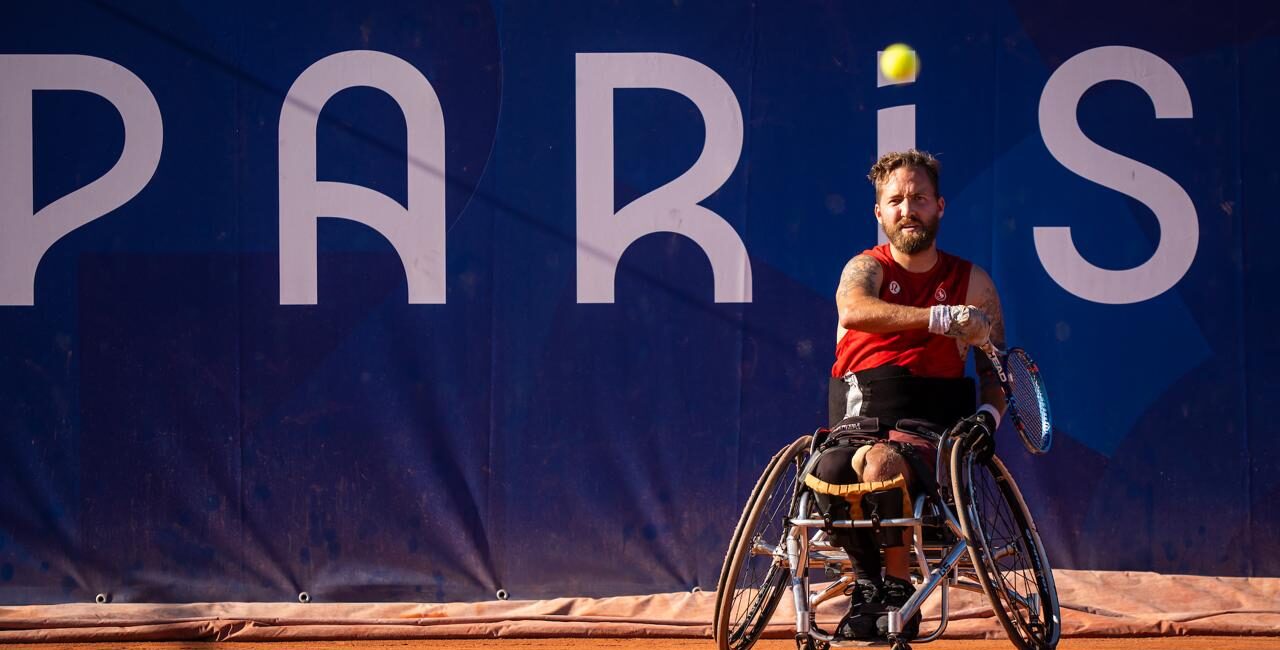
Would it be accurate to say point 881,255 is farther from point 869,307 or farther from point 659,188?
point 659,188

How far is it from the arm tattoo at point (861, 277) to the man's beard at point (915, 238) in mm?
87

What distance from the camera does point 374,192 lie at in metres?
5.06

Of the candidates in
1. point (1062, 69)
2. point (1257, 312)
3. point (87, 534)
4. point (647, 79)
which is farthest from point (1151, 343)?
point (87, 534)

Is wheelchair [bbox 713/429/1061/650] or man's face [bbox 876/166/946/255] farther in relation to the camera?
man's face [bbox 876/166/946/255]

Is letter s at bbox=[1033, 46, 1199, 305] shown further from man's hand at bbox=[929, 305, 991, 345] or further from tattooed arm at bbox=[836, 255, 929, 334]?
man's hand at bbox=[929, 305, 991, 345]

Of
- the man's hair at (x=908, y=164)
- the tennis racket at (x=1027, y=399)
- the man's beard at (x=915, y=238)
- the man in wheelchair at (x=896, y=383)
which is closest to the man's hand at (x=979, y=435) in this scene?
the man in wheelchair at (x=896, y=383)

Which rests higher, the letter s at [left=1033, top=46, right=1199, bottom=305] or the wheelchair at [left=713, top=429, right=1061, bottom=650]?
the letter s at [left=1033, top=46, right=1199, bottom=305]

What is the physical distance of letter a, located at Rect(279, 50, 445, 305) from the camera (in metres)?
5.06

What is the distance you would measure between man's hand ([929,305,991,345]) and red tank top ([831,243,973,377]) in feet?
0.67

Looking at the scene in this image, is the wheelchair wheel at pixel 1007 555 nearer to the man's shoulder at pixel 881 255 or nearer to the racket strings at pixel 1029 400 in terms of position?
the racket strings at pixel 1029 400

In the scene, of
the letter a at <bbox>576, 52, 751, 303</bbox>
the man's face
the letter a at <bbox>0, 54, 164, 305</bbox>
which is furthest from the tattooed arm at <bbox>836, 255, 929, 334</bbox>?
the letter a at <bbox>0, 54, 164, 305</bbox>

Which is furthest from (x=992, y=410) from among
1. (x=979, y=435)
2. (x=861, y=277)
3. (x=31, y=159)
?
(x=31, y=159)

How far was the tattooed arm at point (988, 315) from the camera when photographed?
12.1 feet

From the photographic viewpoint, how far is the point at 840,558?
3.35 metres
